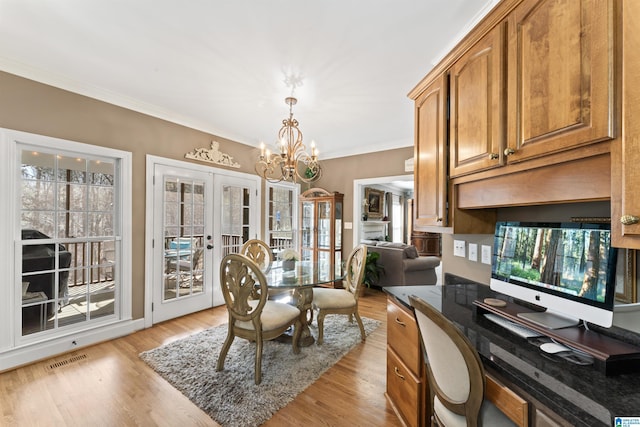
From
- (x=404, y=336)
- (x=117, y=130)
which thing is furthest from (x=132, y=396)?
(x=117, y=130)

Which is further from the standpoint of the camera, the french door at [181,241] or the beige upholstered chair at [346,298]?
the french door at [181,241]

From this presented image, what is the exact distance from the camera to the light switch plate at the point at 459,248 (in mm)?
1924

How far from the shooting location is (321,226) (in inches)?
200

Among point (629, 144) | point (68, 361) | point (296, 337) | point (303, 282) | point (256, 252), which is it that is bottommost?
point (68, 361)

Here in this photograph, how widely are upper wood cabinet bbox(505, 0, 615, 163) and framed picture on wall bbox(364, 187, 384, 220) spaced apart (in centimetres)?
553

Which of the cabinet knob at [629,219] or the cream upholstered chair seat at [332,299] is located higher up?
the cabinet knob at [629,219]

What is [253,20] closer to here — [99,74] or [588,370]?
[99,74]

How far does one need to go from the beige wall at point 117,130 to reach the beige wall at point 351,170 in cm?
2

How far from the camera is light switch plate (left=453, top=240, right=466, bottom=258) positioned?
6.31ft

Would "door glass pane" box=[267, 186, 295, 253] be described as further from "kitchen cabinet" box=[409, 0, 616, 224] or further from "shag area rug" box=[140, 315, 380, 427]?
"kitchen cabinet" box=[409, 0, 616, 224]

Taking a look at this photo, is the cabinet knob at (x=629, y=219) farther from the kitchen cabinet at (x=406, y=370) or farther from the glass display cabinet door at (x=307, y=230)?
the glass display cabinet door at (x=307, y=230)

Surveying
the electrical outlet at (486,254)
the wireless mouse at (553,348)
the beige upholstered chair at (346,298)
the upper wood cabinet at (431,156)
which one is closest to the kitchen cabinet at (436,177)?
the upper wood cabinet at (431,156)

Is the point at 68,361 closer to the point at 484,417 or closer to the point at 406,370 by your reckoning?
the point at 406,370

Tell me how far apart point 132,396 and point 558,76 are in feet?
10.0
